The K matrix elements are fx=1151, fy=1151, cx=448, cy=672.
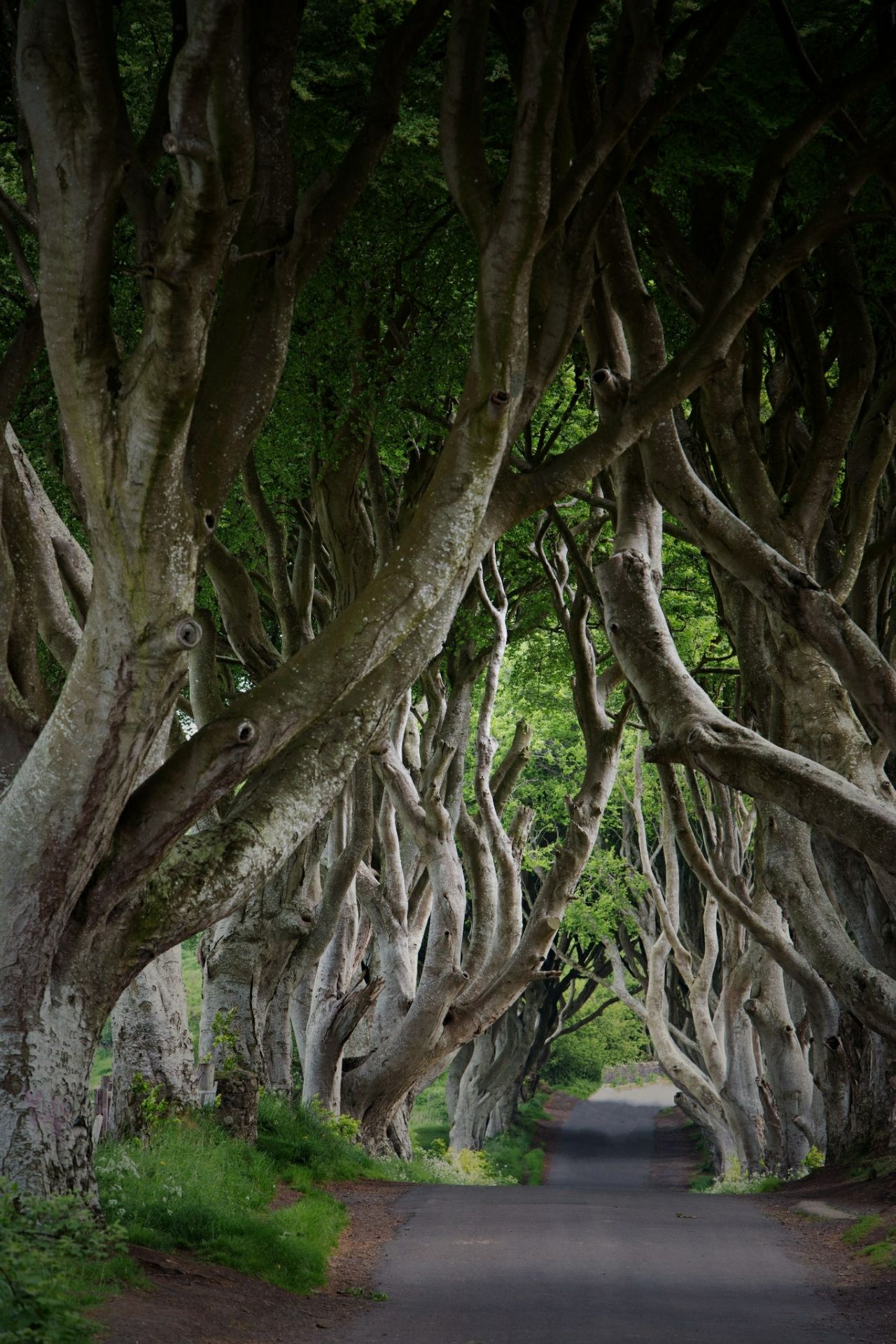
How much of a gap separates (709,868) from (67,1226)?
391 inches

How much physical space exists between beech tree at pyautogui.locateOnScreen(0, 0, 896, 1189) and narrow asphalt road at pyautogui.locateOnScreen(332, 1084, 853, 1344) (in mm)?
2376

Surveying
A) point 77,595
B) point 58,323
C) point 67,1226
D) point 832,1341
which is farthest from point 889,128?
point 67,1226

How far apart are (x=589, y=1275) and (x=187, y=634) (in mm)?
5509

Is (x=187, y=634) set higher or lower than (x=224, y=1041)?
higher

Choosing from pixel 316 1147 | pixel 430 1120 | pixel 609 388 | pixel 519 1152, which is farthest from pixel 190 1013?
pixel 609 388

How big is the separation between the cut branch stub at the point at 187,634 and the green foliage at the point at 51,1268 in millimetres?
2517

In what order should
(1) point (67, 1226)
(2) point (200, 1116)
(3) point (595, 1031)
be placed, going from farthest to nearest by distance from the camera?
(3) point (595, 1031), (2) point (200, 1116), (1) point (67, 1226)

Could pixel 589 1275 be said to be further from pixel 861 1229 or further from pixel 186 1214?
pixel 186 1214

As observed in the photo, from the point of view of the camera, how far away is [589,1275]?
8.09 meters

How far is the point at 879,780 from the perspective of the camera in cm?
820

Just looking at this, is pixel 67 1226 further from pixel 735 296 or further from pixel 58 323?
pixel 735 296

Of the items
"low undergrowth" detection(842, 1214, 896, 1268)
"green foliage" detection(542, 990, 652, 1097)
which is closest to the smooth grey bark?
"low undergrowth" detection(842, 1214, 896, 1268)

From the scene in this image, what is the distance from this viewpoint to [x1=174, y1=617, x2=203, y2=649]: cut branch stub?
18.8 feet

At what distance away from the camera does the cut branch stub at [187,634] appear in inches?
226
